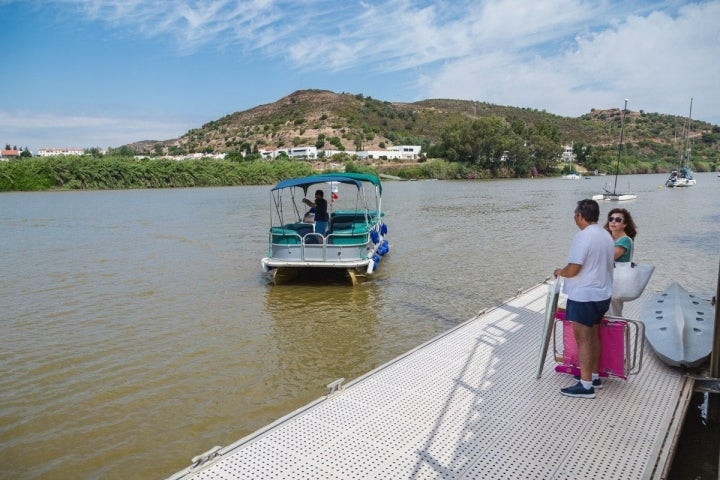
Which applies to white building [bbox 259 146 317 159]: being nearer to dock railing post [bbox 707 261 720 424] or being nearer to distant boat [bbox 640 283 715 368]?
distant boat [bbox 640 283 715 368]

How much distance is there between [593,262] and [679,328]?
7.79ft

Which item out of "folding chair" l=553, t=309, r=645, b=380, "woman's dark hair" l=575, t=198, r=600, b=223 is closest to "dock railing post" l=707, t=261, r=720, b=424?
"folding chair" l=553, t=309, r=645, b=380

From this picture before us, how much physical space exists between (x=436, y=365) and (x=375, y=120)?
153 meters

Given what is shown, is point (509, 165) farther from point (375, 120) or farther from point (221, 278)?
point (221, 278)

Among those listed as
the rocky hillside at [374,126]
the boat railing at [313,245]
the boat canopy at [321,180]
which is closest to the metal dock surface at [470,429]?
the boat railing at [313,245]

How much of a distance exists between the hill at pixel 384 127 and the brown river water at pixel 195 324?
355ft

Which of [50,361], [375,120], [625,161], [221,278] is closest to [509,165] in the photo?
[625,161]

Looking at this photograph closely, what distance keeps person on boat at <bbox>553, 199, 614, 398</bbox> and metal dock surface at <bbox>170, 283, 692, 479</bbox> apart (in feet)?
1.49

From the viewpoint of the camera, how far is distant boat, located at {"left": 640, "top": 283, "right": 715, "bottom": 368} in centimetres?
588

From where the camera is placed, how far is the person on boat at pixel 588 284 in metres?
4.91

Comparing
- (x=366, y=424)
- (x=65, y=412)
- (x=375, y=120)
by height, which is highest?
(x=375, y=120)

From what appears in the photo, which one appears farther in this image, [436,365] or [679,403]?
[436,365]

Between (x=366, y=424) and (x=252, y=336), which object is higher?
(x=366, y=424)

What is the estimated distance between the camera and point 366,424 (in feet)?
15.8
